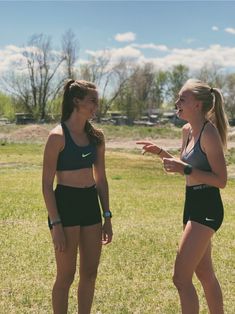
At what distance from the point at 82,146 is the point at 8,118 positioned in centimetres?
8294

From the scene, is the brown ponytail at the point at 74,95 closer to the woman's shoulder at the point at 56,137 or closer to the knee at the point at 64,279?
the woman's shoulder at the point at 56,137

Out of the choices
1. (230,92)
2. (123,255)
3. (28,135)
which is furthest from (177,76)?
(123,255)

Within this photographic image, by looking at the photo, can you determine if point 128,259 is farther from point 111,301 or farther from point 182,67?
point 182,67

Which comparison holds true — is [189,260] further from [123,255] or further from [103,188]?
[123,255]

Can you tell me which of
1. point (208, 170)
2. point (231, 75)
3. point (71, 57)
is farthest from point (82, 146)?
point (231, 75)

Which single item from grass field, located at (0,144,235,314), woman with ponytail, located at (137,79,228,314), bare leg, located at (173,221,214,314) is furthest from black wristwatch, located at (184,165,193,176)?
grass field, located at (0,144,235,314)

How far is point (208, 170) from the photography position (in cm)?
369

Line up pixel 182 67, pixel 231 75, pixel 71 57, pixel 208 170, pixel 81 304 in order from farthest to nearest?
pixel 182 67, pixel 231 75, pixel 71 57, pixel 81 304, pixel 208 170

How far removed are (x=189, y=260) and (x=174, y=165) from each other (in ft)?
2.39

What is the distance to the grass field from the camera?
5035 millimetres

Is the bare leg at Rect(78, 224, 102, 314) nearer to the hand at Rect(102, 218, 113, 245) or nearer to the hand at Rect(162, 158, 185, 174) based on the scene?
the hand at Rect(102, 218, 113, 245)

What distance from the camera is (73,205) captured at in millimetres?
3781

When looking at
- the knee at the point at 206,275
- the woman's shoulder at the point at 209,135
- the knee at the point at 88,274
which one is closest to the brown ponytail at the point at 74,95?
the woman's shoulder at the point at 209,135

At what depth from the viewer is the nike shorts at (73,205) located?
3770mm
